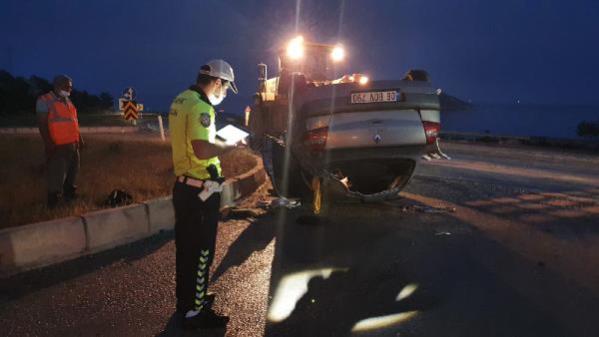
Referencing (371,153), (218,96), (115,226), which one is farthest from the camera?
(371,153)

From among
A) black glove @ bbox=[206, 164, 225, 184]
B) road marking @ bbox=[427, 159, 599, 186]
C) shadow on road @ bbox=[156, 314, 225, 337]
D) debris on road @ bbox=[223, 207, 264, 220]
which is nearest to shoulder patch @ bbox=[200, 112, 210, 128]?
black glove @ bbox=[206, 164, 225, 184]

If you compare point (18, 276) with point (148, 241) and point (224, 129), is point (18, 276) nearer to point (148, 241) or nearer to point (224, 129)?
point (148, 241)

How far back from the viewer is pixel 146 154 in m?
11.5

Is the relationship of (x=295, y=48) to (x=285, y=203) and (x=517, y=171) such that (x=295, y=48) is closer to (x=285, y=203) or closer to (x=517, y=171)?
A: (x=285, y=203)

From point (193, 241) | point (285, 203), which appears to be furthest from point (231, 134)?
point (285, 203)

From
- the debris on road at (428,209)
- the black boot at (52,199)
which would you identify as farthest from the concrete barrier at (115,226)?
the debris on road at (428,209)

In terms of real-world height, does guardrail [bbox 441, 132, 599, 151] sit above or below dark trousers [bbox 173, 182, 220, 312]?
A: above

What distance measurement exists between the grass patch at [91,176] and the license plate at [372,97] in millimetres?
3137

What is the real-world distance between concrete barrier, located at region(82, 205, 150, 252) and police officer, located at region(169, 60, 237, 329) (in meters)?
1.92

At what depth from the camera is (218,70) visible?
330 cm

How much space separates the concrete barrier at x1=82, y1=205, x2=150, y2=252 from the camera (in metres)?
4.77

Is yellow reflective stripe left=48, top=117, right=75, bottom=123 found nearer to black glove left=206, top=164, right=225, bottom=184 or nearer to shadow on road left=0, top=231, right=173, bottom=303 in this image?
shadow on road left=0, top=231, right=173, bottom=303

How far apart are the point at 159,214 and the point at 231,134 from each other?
9.06 feet

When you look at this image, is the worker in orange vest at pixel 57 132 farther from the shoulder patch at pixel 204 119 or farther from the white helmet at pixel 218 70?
the shoulder patch at pixel 204 119
